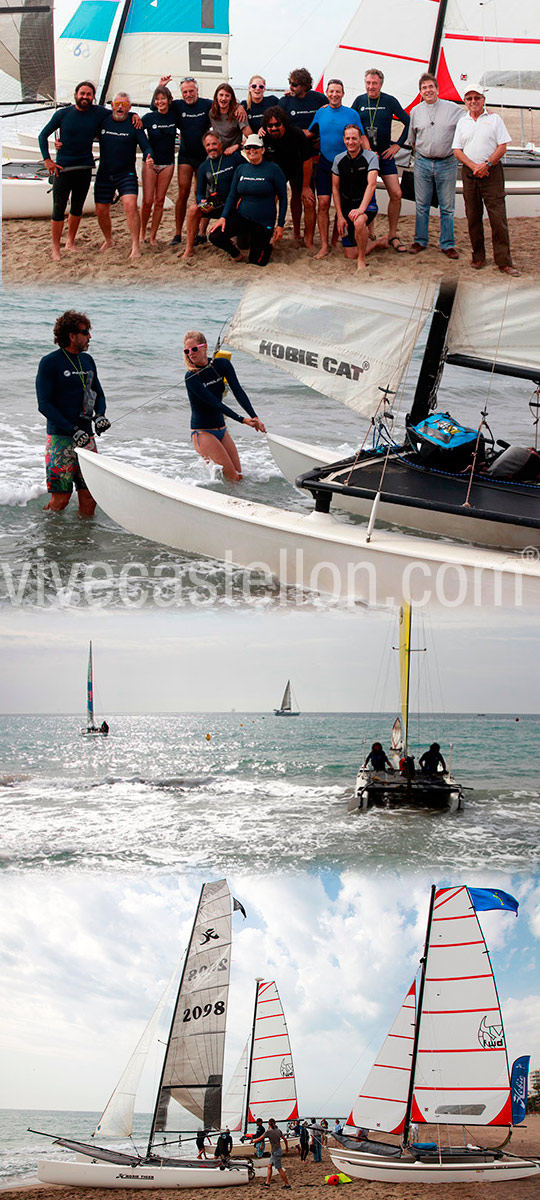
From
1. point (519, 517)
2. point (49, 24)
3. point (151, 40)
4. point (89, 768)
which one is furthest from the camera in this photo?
point (89, 768)

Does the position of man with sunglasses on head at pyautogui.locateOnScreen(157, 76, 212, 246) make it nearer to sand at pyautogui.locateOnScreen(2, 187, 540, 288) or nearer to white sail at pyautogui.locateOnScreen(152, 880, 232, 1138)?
sand at pyautogui.locateOnScreen(2, 187, 540, 288)

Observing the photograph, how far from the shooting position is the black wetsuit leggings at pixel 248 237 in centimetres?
593

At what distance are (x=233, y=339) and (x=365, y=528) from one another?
1.66m

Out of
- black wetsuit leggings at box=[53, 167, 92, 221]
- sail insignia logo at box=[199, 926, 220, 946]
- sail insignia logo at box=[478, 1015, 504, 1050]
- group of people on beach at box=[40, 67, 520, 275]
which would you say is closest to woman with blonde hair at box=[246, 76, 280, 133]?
group of people on beach at box=[40, 67, 520, 275]

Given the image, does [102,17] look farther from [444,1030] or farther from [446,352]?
[444,1030]

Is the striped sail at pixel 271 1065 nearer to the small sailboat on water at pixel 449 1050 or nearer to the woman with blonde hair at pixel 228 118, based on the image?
the small sailboat on water at pixel 449 1050

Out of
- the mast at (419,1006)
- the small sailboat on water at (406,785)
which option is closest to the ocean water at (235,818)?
the small sailboat on water at (406,785)

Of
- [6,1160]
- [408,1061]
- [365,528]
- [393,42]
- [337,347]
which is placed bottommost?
[6,1160]

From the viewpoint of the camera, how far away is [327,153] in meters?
6.01

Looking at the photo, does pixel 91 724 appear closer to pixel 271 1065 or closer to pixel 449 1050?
pixel 271 1065

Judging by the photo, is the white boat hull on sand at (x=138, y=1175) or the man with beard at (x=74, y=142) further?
the white boat hull on sand at (x=138, y=1175)

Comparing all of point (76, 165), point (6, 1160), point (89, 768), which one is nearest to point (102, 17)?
point (76, 165)

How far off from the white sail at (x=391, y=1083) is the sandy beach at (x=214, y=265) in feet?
15.9

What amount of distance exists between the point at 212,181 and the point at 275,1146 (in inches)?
256
